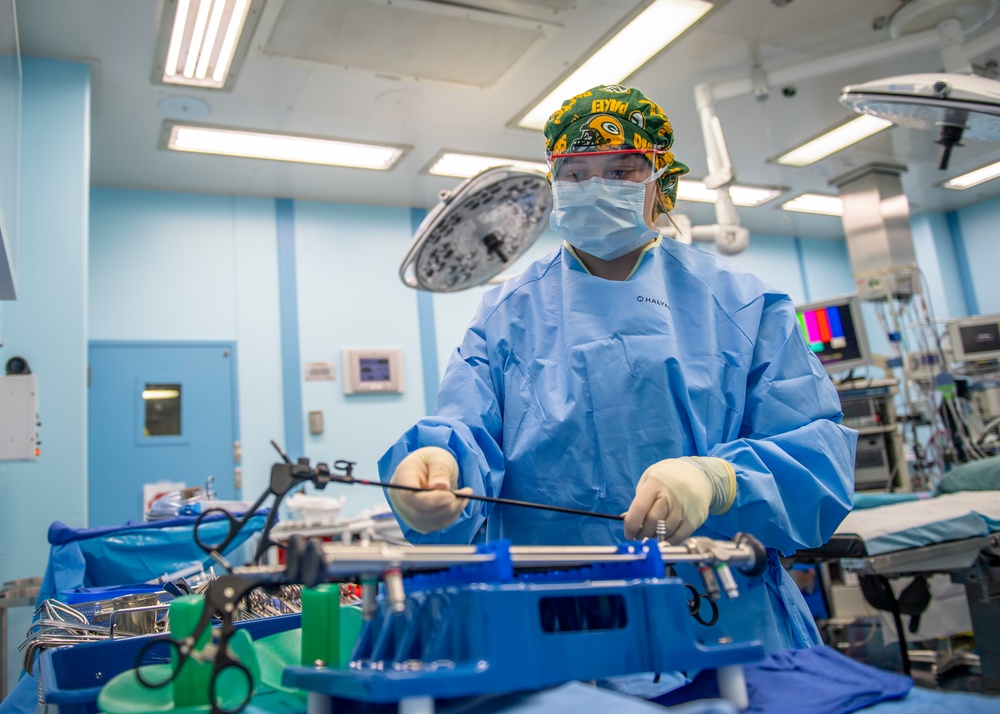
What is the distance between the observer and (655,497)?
1020 millimetres

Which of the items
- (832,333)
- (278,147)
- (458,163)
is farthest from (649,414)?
(458,163)

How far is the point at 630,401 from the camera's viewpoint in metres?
1.30

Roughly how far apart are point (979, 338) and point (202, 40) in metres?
5.09

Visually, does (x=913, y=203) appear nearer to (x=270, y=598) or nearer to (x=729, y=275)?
(x=729, y=275)

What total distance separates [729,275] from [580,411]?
0.40 metres

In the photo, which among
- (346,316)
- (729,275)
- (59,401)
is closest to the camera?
(729,275)

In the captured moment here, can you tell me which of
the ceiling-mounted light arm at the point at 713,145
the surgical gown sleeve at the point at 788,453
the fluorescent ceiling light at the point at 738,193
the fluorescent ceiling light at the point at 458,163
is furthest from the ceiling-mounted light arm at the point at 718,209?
the surgical gown sleeve at the point at 788,453

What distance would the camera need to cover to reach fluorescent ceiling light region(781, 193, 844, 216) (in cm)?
663

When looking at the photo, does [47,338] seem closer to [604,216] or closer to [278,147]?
[278,147]

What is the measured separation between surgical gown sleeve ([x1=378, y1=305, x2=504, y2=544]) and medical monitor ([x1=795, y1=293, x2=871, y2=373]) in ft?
11.8

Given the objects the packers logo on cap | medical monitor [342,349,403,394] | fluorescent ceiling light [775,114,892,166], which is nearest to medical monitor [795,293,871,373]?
fluorescent ceiling light [775,114,892,166]

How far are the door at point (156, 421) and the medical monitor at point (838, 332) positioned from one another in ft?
12.3

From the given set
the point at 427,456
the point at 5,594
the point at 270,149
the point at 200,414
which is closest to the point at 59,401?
the point at 5,594

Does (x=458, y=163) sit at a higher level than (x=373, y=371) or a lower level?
higher
